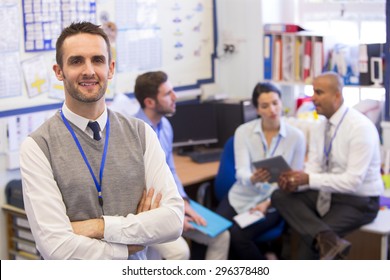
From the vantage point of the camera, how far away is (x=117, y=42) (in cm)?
477

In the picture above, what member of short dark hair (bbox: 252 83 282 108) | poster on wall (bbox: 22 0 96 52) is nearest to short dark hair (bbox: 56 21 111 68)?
poster on wall (bbox: 22 0 96 52)

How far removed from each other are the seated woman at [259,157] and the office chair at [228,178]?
4 centimetres

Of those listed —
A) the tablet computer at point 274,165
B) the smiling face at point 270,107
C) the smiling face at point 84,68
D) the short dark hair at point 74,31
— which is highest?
the short dark hair at point 74,31

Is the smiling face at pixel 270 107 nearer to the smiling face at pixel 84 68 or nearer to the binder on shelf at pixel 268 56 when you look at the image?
the binder on shelf at pixel 268 56

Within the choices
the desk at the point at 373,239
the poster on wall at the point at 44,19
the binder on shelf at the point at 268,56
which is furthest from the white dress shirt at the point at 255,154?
the poster on wall at the point at 44,19

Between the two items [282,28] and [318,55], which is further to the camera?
[282,28]

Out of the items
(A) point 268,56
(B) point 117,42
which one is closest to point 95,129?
(B) point 117,42

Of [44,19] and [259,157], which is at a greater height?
[44,19]

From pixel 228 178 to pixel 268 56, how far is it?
136cm

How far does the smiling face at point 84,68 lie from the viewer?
2.12m

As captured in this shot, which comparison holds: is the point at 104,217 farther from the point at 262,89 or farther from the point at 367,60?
the point at 367,60
